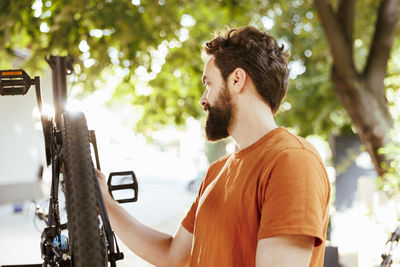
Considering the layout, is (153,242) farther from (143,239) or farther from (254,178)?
(254,178)

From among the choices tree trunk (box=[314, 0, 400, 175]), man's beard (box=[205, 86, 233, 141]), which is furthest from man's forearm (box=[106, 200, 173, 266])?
tree trunk (box=[314, 0, 400, 175])

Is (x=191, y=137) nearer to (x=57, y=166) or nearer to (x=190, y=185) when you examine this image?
(x=190, y=185)

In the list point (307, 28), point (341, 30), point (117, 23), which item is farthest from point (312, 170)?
point (307, 28)

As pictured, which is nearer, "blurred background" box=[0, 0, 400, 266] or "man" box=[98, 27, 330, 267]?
"man" box=[98, 27, 330, 267]

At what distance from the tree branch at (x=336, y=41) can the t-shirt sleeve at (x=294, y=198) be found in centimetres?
389

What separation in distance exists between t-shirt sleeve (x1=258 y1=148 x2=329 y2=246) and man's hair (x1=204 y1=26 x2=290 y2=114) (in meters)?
0.27

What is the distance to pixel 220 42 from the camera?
4.86 ft

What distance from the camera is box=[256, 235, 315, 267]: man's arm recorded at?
3.76 ft

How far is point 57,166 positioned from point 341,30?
421cm

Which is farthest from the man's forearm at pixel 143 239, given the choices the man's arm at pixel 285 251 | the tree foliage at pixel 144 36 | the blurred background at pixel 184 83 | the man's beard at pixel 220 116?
the tree foliage at pixel 144 36

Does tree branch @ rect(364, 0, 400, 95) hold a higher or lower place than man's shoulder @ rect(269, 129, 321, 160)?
higher

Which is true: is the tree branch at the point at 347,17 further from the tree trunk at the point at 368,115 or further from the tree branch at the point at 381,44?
the tree trunk at the point at 368,115

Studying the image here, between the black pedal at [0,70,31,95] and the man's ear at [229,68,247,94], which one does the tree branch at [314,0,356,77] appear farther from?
the black pedal at [0,70,31,95]

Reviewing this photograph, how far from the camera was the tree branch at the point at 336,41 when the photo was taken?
16.0 feet
